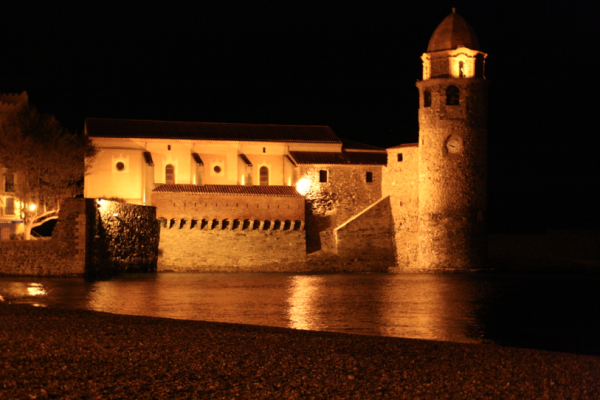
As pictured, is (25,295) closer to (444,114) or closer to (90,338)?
(90,338)

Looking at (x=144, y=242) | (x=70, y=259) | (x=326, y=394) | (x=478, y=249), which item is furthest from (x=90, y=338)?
(x=478, y=249)

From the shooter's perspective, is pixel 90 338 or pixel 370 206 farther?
pixel 370 206

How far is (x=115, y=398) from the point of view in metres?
8.27

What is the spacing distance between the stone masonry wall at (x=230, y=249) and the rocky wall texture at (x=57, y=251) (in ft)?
29.5

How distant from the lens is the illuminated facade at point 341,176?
3319 cm

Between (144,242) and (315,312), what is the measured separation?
54.4ft

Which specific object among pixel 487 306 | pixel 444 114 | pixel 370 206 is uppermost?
pixel 444 114

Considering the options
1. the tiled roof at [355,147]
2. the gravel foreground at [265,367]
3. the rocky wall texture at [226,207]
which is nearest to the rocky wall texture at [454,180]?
the rocky wall texture at [226,207]

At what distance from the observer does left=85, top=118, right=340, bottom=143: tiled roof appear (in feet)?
124

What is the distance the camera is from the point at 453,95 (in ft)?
111

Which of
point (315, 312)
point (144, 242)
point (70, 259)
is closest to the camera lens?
point (315, 312)

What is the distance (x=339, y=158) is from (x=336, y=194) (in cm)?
220

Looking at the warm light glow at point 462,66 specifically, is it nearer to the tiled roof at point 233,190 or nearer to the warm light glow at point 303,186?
the warm light glow at point 303,186

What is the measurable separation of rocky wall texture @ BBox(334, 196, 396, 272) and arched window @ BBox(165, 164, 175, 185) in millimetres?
9207
